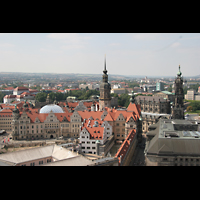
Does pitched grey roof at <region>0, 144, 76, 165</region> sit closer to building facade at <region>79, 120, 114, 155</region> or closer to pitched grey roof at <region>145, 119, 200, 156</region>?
building facade at <region>79, 120, 114, 155</region>

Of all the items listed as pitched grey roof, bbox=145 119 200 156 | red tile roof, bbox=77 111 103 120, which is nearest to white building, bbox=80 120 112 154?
red tile roof, bbox=77 111 103 120

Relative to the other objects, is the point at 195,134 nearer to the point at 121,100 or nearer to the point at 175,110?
the point at 175,110

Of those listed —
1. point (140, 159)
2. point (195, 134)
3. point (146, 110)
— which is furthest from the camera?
point (146, 110)

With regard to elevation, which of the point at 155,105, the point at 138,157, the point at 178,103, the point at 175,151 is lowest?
the point at 138,157

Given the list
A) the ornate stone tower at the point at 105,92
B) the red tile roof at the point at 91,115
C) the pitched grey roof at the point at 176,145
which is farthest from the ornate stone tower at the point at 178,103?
the pitched grey roof at the point at 176,145

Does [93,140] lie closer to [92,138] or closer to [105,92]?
[92,138]

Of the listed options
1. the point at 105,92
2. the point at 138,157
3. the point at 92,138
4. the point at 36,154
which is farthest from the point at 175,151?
the point at 105,92

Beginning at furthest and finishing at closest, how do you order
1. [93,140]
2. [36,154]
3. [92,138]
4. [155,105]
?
[155,105] → [92,138] → [93,140] → [36,154]

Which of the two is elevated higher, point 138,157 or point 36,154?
point 36,154
